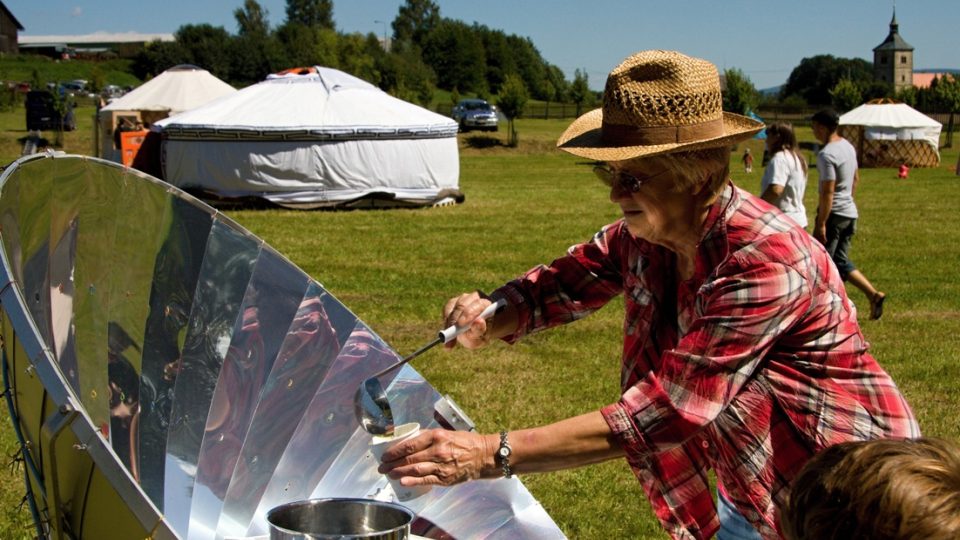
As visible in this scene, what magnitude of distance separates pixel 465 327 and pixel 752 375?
820 millimetres

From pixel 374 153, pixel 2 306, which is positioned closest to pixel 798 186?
pixel 2 306

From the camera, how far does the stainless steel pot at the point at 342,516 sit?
2.61m

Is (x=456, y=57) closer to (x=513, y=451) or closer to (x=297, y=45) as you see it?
(x=297, y=45)

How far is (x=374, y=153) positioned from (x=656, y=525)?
13.5 meters

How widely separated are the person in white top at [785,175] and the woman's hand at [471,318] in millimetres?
6156

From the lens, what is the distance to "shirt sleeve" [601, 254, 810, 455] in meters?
2.39

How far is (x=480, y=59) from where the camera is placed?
93562mm

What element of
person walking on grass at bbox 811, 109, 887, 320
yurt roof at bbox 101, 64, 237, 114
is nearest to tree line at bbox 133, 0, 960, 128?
yurt roof at bbox 101, 64, 237, 114

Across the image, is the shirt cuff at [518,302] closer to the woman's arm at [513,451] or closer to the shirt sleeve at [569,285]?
the shirt sleeve at [569,285]

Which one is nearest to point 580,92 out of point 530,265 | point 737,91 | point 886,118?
point 737,91

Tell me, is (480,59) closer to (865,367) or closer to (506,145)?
(506,145)

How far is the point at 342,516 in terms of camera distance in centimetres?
267

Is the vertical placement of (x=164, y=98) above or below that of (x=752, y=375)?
above

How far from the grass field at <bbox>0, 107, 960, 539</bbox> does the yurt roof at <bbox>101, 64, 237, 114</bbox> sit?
6311mm
